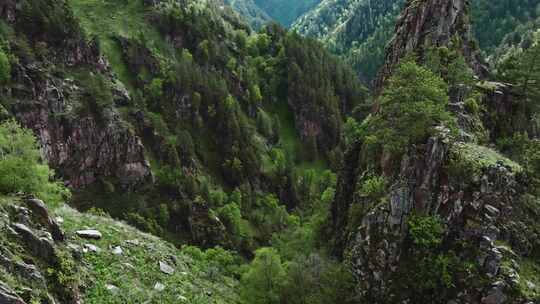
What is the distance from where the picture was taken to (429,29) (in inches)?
3034

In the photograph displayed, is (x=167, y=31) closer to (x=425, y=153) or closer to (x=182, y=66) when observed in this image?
(x=182, y=66)

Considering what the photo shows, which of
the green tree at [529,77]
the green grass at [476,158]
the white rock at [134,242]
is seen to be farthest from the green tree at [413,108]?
the white rock at [134,242]

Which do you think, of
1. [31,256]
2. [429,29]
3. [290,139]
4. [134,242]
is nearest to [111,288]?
[31,256]

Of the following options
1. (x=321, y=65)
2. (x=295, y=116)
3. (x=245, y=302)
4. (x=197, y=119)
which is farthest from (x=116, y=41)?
(x=245, y=302)

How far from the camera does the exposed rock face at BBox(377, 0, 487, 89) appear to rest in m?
76.8

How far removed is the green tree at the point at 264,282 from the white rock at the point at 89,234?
55.9 ft

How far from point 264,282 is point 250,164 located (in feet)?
254

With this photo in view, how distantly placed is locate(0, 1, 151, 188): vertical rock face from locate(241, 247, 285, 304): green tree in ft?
169

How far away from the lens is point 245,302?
45.9 meters

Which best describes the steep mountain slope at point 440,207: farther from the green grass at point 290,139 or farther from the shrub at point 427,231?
the green grass at point 290,139

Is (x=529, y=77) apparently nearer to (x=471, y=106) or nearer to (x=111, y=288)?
(x=471, y=106)

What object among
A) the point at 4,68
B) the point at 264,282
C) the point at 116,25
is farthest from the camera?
the point at 116,25

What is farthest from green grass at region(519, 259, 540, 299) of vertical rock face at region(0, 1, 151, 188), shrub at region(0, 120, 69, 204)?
vertical rock face at region(0, 1, 151, 188)

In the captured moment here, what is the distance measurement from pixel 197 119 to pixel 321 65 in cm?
7190
